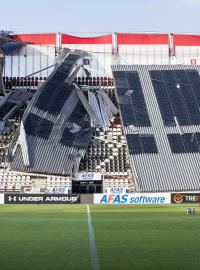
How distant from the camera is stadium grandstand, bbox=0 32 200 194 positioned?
226 feet

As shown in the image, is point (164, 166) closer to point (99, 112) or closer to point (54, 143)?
point (54, 143)

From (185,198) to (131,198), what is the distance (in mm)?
4992

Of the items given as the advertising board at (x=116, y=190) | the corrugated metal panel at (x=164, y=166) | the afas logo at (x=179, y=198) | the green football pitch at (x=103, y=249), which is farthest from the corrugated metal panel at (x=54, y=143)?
the green football pitch at (x=103, y=249)

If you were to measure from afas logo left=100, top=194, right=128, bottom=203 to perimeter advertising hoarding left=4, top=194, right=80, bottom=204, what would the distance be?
8.16 ft

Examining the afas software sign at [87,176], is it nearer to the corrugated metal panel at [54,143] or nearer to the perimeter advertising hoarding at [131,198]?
the corrugated metal panel at [54,143]

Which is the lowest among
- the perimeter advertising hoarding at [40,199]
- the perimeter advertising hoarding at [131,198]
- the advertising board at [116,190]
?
the advertising board at [116,190]

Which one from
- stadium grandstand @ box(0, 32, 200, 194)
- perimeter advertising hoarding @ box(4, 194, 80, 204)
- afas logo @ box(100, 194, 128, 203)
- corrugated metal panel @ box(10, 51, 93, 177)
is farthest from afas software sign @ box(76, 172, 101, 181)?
perimeter advertising hoarding @ box(4, 194, 80, 204)

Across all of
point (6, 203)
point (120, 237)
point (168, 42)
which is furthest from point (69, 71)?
point (120, 237)

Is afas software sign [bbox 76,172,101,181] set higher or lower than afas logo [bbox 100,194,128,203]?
lower

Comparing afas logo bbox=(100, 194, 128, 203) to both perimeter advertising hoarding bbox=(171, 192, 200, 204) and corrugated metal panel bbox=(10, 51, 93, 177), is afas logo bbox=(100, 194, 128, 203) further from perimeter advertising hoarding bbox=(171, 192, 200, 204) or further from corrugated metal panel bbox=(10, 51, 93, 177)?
corrugated metal panel bbox=(10, 51, 93, 177)

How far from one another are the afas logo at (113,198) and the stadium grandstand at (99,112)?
7.61 metres

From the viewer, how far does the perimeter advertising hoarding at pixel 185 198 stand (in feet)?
188

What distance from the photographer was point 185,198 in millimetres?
57719

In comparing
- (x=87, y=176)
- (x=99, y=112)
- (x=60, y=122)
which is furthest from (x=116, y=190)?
(x=99, y=112)
